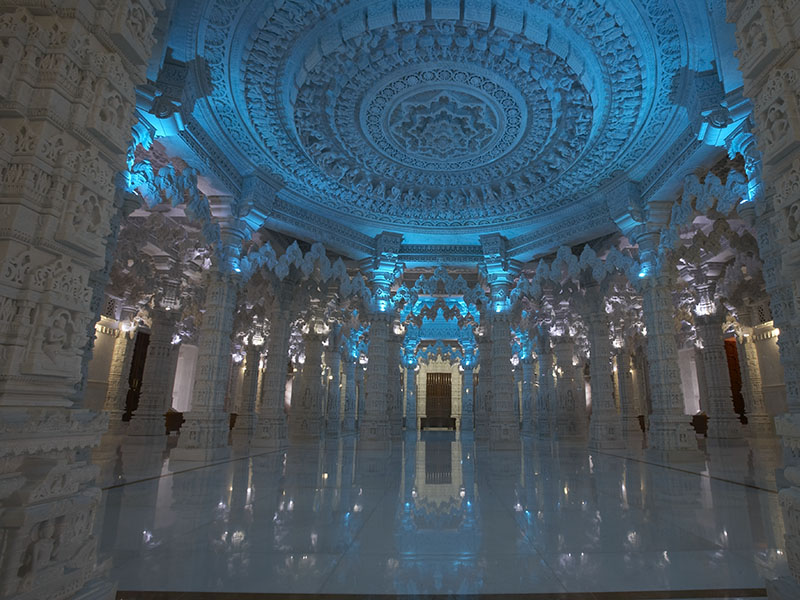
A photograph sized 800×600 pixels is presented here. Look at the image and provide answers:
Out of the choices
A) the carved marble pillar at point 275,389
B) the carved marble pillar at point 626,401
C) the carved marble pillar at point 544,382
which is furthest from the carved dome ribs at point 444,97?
the carved marble pillar at point 626,401

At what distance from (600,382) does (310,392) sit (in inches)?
355

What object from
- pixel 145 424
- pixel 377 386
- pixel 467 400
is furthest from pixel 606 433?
pixel 145 424

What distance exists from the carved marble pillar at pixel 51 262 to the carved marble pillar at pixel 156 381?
1407 cm

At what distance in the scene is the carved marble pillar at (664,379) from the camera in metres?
8.71

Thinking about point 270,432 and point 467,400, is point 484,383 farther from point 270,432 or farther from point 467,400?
point 270,432

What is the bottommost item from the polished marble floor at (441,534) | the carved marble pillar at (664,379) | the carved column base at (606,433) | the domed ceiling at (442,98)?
the polished marble floor at (441,534)

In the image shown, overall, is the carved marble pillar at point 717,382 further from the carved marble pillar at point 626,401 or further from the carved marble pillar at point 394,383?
the carved marble pillar at point 394,383

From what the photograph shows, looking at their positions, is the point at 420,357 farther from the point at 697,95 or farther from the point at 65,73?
the point at 65,73

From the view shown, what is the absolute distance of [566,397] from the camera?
53.1ft

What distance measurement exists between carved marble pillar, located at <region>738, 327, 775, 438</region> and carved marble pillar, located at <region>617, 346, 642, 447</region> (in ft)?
14.7

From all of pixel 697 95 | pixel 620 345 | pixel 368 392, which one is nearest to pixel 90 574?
pixel 697 95

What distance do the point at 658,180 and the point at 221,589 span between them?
400 inches

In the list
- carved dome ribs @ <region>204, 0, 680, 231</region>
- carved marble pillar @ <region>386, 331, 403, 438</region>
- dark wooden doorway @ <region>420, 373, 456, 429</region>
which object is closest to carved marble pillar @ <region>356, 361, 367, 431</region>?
carved marble pillar @ <region>386, 331, 403, 438</region>

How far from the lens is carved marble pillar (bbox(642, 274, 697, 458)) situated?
8.71 meters
